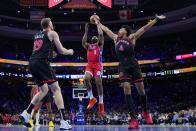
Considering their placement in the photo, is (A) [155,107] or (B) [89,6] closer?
(B) [89,6]

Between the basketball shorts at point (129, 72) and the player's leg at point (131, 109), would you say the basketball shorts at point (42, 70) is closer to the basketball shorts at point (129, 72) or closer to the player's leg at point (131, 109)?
the basketball shorts at point (129, 72)

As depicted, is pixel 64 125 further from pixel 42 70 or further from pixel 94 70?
pixel 94 70

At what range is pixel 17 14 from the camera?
3838 cm

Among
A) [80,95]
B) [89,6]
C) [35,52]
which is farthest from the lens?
[80,95]

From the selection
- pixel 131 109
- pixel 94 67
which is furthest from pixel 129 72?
pixel 94 67

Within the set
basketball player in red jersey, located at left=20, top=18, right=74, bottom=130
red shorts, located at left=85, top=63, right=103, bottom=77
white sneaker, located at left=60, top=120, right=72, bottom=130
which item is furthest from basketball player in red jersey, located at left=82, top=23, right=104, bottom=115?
white sneaker, located at left=60, top=120, right=72, bottom=130

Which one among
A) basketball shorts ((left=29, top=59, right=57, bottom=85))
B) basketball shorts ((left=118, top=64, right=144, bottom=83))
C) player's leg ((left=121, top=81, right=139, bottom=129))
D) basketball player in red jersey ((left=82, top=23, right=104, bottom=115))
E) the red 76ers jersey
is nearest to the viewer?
basketball shorts ((left=29, top=59, right=57, bottom=85))

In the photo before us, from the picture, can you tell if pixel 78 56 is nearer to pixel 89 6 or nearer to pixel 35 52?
pixel 89 6

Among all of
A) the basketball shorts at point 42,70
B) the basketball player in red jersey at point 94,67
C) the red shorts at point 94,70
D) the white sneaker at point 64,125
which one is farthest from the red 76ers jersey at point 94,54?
the white sneaker at point 64,125

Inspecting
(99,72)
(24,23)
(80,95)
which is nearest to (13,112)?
(80,95)

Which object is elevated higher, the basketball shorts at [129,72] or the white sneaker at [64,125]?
the basketball shorts at [129,72]

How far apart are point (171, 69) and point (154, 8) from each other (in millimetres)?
9837

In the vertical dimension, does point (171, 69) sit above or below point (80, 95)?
above

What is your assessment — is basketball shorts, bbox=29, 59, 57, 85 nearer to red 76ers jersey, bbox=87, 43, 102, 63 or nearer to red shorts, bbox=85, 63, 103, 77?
red shorts, bbox=85, 63, 103, 77
